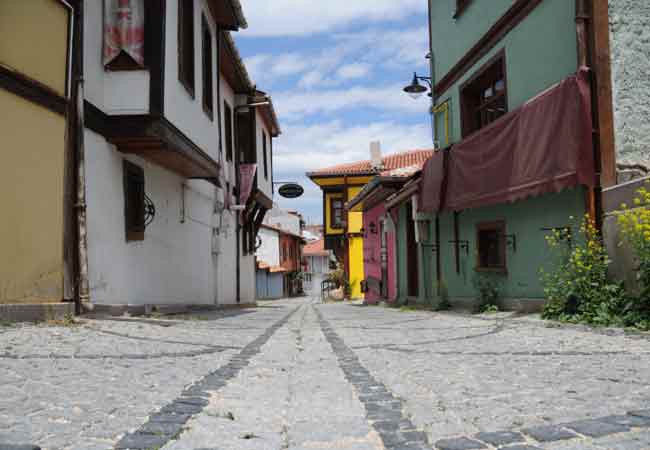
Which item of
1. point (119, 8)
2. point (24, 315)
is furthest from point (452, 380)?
point (119, 8)

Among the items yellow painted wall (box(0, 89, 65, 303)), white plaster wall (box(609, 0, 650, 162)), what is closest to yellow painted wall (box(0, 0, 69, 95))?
yellow painted wall (box(0, 89, 65, 303))

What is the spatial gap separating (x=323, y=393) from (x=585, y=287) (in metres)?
4.49

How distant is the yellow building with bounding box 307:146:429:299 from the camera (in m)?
32.4

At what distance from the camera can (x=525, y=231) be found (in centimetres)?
895

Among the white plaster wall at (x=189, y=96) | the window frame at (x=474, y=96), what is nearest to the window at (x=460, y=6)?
the window frame at (x=474, y=96)

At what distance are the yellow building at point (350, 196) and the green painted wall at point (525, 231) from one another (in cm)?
2039

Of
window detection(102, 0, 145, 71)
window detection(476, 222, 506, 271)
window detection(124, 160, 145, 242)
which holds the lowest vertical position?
window detection(476, 222, 506, 271)

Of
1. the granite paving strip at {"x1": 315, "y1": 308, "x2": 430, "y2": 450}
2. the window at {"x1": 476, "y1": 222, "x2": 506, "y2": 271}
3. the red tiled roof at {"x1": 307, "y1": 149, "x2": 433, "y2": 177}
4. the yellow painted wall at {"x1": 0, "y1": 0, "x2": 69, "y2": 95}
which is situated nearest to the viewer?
the granite paving strip at {"x1": 315, "y1": 308, "x2": 430, "y2": 450}

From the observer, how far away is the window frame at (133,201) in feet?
28.2

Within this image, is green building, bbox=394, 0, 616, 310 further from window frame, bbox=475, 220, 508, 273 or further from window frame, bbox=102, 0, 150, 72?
window frame, bbox=102, 0, 150, 72

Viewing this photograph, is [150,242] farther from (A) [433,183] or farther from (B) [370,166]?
(B) [370,166]

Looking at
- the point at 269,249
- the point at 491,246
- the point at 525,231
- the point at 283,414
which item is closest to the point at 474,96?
the point at 491,246

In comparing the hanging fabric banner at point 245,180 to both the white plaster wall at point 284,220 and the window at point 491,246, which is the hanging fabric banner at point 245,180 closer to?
the window at point 491,246

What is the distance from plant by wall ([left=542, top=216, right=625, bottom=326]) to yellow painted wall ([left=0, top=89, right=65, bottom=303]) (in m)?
5.53
